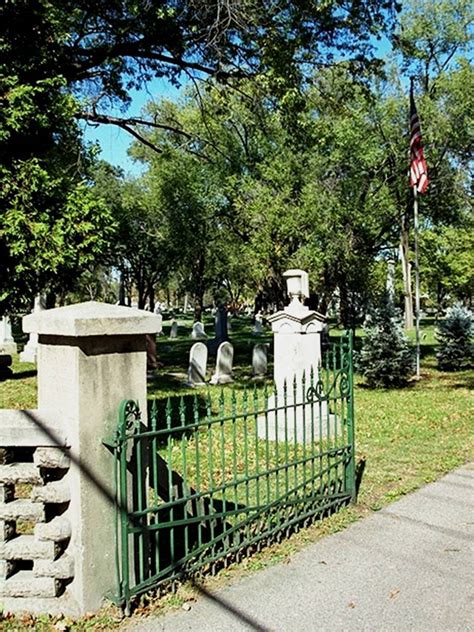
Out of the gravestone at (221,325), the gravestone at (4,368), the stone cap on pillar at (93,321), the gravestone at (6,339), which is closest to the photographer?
the stone cap on pillar at (93,321)

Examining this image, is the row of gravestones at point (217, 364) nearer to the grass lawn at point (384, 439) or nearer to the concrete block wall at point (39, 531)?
the grass lawn at point (384, 439)

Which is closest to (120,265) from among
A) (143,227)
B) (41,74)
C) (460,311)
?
(143,227)

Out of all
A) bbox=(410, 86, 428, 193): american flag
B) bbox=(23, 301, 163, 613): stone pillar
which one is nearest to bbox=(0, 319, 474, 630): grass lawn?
bbox=(23, 301, 163, 613): stone pillar

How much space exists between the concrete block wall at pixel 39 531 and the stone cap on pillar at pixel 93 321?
0.67 metres

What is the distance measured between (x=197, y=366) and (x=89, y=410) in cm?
990

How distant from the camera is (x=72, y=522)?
3.19 meters

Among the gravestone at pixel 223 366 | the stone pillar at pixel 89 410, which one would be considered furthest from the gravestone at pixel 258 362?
the stone pillar at pixel 89 410

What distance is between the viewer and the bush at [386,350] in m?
12.7

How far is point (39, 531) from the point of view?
3186mm

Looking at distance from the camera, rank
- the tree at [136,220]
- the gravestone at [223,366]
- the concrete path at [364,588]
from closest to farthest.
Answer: the concrete path at [364,588], the gravestone at [223,366], the tree at [136,220]

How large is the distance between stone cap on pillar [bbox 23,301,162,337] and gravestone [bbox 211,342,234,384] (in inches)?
389

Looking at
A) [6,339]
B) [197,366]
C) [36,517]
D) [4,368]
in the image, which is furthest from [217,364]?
[36,517]

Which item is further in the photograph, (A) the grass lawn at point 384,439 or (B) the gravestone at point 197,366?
(B) the gravestone at point 197,366

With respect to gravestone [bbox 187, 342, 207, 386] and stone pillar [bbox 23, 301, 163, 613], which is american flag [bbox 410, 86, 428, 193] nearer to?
gravestone [bbox 187, 342, 207, 386]
